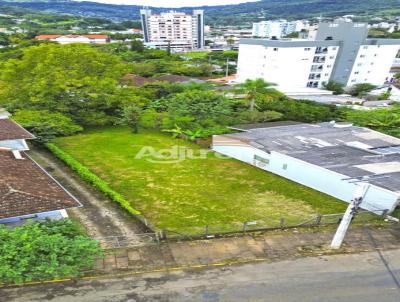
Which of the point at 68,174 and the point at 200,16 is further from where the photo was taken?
the point at 200,16

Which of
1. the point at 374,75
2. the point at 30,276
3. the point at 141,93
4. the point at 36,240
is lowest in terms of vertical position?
the point at 374,75

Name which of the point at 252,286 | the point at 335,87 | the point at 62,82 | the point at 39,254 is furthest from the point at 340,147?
the point at 335,87

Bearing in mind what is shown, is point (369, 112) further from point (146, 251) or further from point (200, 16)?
point (200, 16)

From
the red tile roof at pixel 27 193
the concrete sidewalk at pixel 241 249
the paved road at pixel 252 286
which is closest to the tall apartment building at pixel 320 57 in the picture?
the concrete sidewalk at pixel 241 249

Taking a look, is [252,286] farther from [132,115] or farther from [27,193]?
[132,115]

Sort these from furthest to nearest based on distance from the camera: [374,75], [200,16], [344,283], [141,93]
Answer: [200,16]
[374,75]
[141,93]
[344,283]

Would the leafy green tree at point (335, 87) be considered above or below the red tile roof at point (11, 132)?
below

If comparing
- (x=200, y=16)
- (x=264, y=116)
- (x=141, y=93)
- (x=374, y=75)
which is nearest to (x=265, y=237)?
(x=264, y=116)

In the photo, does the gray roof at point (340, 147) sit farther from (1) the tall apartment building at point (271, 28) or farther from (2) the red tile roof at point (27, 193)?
(1) the tall apartment building at point (271, 28)
